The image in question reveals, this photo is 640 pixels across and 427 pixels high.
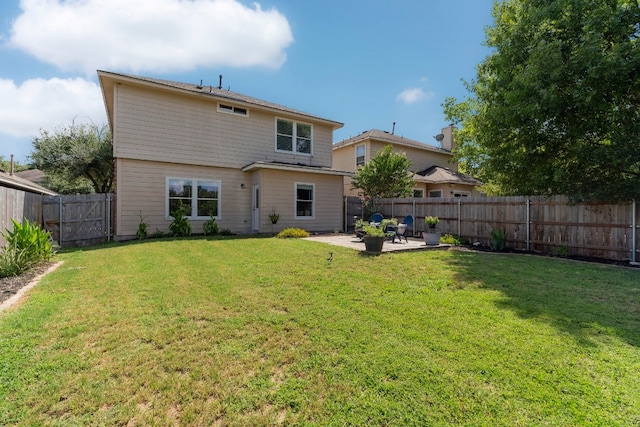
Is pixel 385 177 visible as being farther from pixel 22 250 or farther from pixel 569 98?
pixel 22 250

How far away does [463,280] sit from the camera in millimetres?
5660

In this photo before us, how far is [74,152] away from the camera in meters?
18.5

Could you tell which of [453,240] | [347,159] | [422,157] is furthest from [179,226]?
[422,157]

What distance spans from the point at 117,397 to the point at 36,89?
70.0 ft

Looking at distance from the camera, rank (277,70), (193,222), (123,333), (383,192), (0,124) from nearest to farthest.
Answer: (123,333), (193,222), (277,70), (383,192), (0,124)

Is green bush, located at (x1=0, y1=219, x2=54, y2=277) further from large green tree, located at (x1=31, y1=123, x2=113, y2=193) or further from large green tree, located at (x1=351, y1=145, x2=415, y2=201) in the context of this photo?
large green tree, located at (x1=31, y1=123, x2=113, y2=193)

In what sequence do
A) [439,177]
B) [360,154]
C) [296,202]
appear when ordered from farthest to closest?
[360,154], [439,177], [296,202]

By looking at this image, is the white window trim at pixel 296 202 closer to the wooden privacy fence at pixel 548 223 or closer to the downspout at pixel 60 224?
the wooden privacy fence at pixel 548 223

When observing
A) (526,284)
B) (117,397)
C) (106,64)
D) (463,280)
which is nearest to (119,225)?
(106,64)

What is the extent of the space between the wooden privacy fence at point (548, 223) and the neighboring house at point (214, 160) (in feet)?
19.1

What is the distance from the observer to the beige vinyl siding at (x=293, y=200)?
13.5 m

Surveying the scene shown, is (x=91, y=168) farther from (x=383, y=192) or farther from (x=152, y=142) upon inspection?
(x=383, y=192)

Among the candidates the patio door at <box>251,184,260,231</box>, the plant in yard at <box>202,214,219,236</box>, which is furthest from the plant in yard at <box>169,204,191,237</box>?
the patio door at <box>251,184,260,231</box>

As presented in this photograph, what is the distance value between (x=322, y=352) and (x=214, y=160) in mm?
11941
